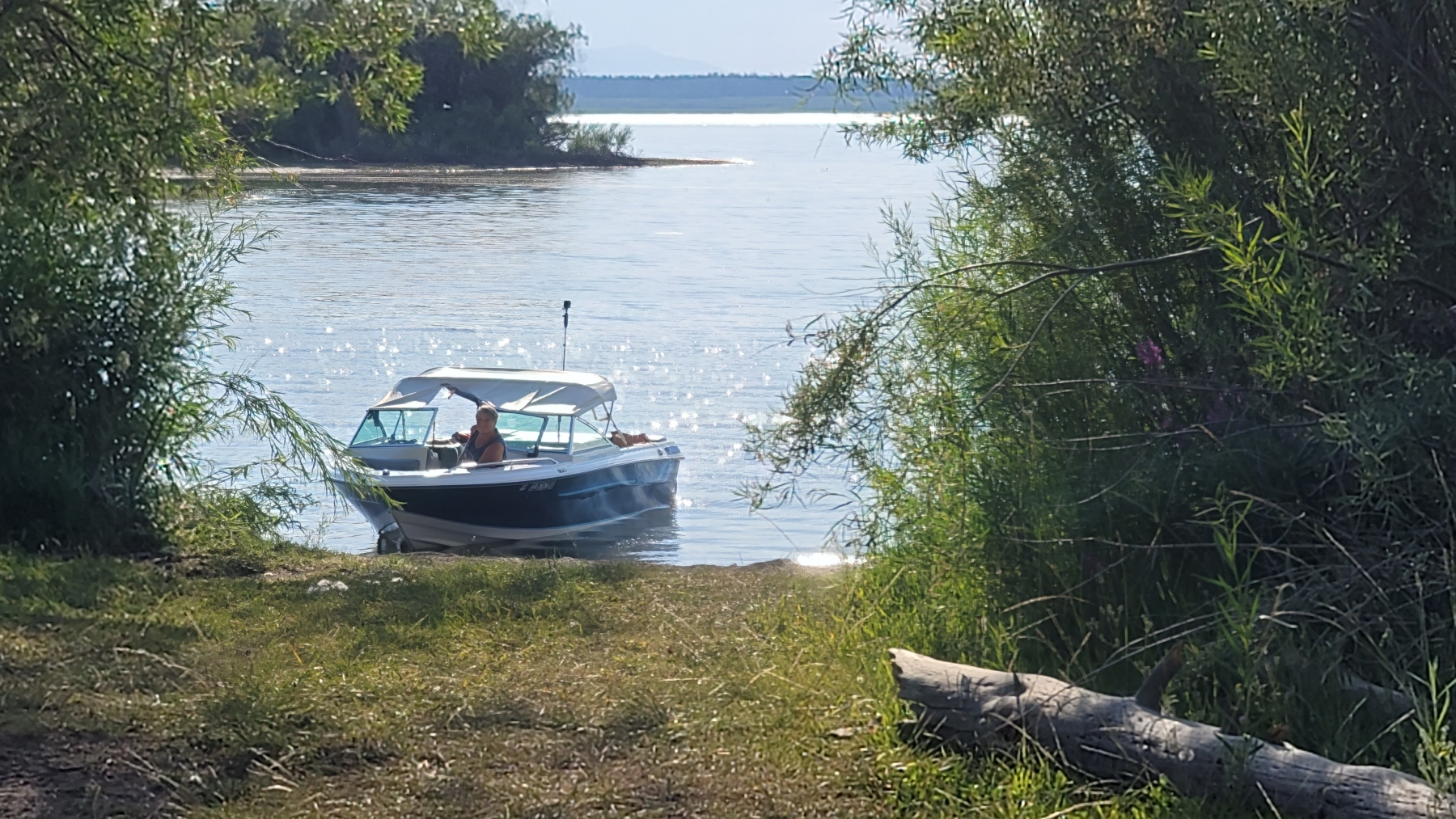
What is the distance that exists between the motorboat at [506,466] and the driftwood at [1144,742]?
46.7 ft

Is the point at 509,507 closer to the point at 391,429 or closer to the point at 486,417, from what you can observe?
the point at 486,417

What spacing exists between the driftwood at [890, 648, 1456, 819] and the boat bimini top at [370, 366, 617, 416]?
1518 centimetres

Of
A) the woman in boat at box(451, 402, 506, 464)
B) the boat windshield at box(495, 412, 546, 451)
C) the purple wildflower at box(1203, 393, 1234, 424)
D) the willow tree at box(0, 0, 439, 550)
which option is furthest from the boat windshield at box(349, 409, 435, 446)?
the purple wildflower at box(1203, 393, 1234, 424)

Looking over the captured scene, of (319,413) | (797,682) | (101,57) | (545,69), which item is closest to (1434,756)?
(797,682)

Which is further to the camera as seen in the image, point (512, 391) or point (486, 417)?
point (512, 391)

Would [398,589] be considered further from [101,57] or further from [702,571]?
[101,57]

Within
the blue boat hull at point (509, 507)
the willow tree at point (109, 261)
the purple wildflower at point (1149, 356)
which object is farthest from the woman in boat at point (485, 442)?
the purple wildflower at point (1149, 356)

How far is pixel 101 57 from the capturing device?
7977 millimetres

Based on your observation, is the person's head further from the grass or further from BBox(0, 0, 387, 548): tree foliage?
the grass

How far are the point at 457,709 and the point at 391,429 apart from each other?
15000 mm

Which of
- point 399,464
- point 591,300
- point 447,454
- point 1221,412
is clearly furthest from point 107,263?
point 591,300

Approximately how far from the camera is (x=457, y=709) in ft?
17.7

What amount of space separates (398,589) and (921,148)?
330 cm

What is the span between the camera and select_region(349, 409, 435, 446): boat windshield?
1989 cm
